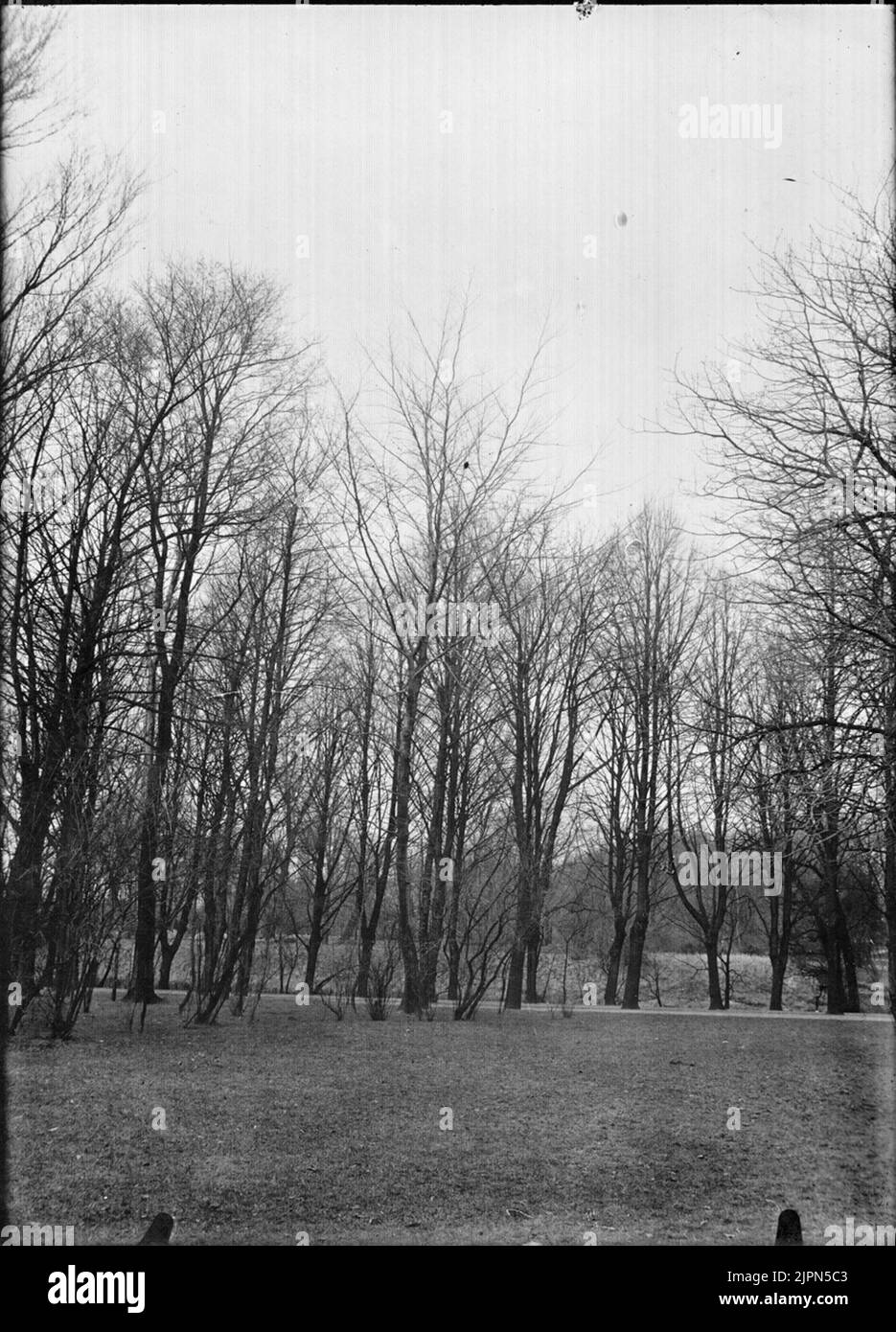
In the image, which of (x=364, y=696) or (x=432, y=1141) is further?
(x=364, y=696)

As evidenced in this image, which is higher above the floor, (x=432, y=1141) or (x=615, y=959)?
(x=432, y=1141)

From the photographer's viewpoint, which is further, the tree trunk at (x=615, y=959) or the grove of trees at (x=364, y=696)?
the tree trunk at (x=615, y=959)

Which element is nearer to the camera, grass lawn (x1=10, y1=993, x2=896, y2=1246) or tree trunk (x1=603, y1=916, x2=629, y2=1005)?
grass lawn (x1=10, y1=993, x2=896, y2=1246)

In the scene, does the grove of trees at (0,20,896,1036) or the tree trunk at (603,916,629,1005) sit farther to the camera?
the tree trunk at (603,916,629,1005)

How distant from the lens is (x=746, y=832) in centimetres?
1013

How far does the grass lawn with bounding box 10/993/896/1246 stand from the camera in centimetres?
582

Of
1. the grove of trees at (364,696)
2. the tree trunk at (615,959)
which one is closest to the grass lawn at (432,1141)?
the grove of trees at (364,696)

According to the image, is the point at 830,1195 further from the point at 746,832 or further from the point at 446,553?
the point at 446,553

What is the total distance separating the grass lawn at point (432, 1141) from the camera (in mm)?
5816

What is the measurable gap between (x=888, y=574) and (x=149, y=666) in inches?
281

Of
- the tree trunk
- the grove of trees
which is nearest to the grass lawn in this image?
the grove of trees

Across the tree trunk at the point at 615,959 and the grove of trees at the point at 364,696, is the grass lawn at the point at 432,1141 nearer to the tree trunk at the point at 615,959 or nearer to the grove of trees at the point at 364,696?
the grove of trees at the point at 364,696

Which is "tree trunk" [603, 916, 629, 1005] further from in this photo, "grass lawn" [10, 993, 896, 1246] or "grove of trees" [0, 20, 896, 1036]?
"grass lawn" [10, 993, 896, 1246]

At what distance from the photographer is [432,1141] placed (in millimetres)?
7258
